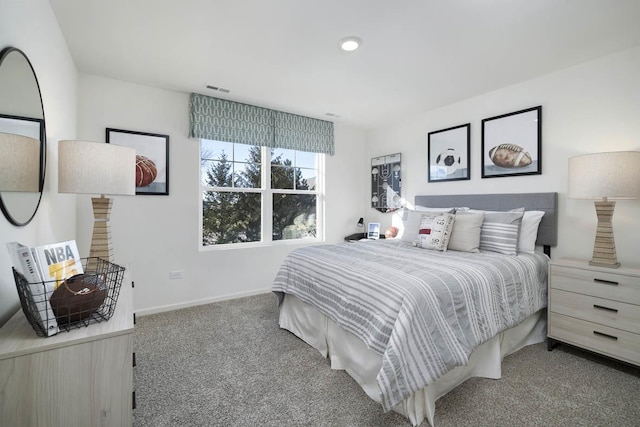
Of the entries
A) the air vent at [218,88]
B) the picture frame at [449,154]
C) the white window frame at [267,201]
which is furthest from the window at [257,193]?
the picture frame at [449,154]

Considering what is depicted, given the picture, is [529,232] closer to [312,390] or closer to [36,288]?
[312,390]

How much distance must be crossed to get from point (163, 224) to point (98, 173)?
1.67 metres

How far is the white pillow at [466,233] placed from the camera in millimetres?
2688

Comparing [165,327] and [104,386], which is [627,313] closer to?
[104,386]

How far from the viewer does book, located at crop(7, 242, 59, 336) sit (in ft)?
3.02

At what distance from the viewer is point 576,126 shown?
2662 mm

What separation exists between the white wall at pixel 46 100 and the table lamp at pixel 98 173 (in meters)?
0.26

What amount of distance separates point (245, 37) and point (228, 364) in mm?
2500

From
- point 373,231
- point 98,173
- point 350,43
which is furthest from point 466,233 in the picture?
point 98,173

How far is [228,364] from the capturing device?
7.14ft

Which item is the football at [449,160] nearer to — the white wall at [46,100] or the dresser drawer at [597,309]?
the dresser drawer at [597,309]

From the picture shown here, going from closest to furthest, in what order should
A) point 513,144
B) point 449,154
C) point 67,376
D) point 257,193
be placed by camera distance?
point 67,376, point 513,144, point 449,154, point 257,193

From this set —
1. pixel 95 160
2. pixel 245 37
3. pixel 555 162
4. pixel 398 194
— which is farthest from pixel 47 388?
pixel 398 194

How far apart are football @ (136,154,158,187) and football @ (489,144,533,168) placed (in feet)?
12.4
